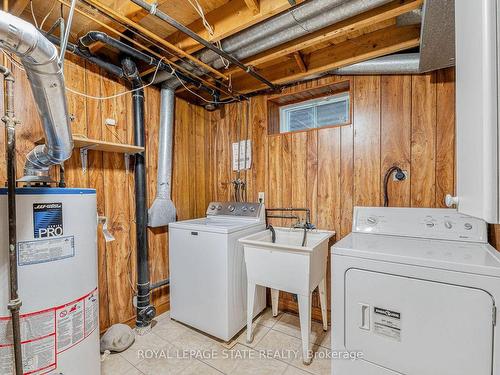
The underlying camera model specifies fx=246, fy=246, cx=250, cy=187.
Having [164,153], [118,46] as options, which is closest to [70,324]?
[164,153]

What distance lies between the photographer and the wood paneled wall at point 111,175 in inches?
73.9

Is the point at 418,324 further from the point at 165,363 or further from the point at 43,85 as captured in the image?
the point at 43,85

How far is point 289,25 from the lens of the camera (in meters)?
1.55

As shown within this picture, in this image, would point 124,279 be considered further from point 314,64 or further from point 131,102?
point 314,64

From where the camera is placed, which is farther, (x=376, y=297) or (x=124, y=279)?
(x=124, y=279)

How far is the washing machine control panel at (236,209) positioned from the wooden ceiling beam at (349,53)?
1.20 m

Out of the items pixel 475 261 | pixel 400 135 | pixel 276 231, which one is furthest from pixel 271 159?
pixel 475 261

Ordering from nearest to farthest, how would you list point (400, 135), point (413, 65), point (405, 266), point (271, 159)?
1. point (405, 266)
2. point (413, 65)
3. point (400, 135)
4. point (271, 159)

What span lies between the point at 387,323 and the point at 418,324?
135 mm

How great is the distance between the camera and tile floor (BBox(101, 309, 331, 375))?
1691 millimetres

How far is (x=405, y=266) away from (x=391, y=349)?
0.43m

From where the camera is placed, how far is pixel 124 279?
2150mm

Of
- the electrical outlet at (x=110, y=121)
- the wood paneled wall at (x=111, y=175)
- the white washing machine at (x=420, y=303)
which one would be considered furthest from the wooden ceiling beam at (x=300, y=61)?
the electrical outlet at (x=110, y=121)

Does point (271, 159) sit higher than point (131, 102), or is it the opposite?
point (131, 102)
